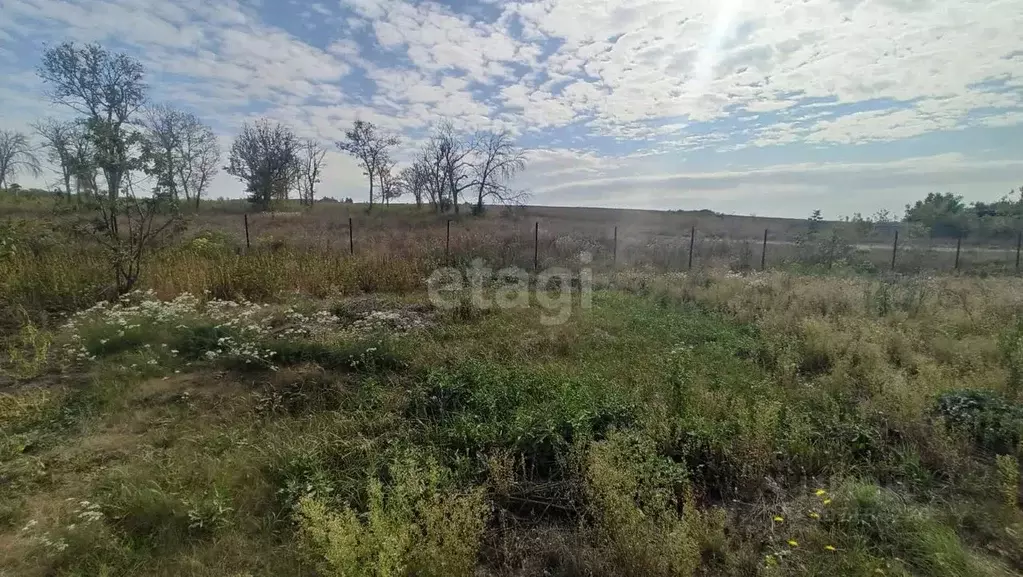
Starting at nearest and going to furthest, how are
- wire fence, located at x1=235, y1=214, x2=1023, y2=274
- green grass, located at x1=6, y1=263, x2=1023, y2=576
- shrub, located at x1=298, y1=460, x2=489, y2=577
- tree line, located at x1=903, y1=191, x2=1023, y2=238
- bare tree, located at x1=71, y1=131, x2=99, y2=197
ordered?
shrub, located at x1=298, y1=460, x2=489, y2=577
green grass, located at x1=6, y1=263, x2=1023, y2=576
bare tree, located at x1=71, y1=131, x2=99, y2=197
wire fence, located at x1=235, y1=214, x2=1023, y2=274
tree line, located at x1=903, y1=191, x2=1023, y2=238

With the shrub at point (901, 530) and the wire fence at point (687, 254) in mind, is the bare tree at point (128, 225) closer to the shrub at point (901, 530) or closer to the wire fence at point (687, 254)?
the wire fence at point (687, 254)

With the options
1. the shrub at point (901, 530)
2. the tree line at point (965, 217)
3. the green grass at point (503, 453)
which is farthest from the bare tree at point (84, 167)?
the tree line at point (965, 217)

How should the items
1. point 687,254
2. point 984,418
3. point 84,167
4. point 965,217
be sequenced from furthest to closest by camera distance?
point 965,217 → point 687,254 → point 84,167 → point 984,418

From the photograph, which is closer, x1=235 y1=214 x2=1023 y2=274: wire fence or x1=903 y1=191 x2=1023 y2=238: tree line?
x1=235 y1=214 x2=1023 y2=274: wire fence

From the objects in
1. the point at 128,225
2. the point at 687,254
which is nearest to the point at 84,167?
the point at 128,225

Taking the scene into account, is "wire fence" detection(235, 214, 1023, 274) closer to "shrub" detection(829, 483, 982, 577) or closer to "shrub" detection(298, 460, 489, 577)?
"shrub" detection(298, 460, 489, 577)

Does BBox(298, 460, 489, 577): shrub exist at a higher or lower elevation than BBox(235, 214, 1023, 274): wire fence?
lower

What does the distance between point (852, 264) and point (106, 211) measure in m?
18.4

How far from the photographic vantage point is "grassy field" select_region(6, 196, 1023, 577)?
2.28 m

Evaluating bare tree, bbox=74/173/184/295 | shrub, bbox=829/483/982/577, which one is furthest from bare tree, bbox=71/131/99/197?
shrub, bbox=829/483/982/577

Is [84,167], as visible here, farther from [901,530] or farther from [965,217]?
[965,217]

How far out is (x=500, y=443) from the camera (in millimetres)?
3117

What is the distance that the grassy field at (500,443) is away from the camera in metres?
2.28

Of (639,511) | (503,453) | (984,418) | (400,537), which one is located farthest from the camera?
(984,418)
